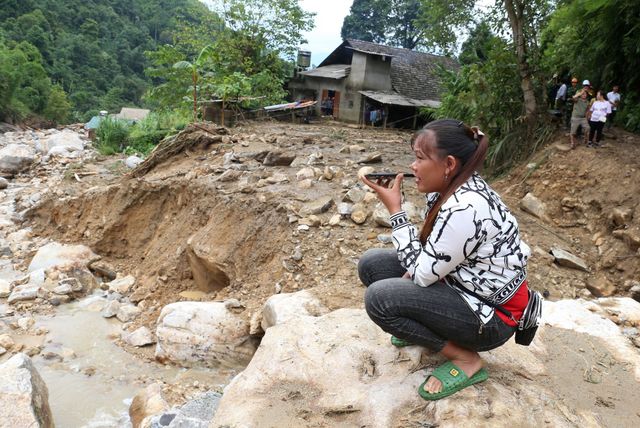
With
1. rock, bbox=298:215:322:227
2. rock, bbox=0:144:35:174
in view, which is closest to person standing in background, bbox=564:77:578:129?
rock, bbox=298:215:322:227

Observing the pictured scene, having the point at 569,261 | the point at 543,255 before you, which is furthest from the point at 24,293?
the point at 569,261

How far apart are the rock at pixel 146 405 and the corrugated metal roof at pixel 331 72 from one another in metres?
18.0

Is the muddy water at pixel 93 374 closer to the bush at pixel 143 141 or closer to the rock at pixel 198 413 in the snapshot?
the rock at pixel 198 413

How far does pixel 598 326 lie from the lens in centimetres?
343

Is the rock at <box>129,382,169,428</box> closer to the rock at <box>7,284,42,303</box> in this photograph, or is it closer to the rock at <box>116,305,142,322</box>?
the rock at <box>116,305,142,322</box>

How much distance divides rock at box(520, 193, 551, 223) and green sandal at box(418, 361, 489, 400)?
172 inches

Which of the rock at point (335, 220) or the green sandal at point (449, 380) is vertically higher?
the green sandal at point (449, 380)

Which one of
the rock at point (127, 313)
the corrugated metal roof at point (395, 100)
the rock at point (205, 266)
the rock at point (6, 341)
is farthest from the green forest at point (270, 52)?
the rock at point (6, 341)

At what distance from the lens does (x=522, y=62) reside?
7508 mm

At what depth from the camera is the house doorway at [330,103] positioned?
2094cm

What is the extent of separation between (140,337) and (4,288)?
8.73ft

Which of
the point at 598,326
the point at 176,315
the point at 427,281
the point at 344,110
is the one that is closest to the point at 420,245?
the point at 427,281

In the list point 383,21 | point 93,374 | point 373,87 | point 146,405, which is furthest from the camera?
point 383,21

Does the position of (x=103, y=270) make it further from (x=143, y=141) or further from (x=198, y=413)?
Answer: (x=143, y=141)
